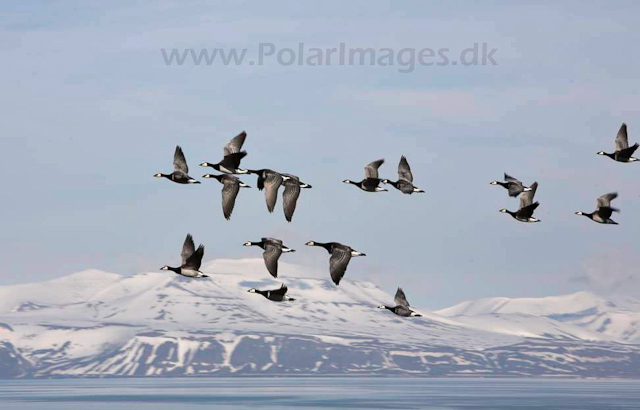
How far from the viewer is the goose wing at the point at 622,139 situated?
74188 mm

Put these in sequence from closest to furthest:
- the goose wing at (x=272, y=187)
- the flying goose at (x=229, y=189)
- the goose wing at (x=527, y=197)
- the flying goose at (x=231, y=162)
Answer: the goose wing at (x=272, y=187), the flying goose at (x=229, y=189), the flying goose at (x=231, y=162), the goose wing at (x=527, y=197)

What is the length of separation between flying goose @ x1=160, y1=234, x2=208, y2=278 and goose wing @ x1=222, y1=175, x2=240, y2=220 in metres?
3.04

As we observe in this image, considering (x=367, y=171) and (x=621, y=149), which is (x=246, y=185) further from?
(x=621, y=149)

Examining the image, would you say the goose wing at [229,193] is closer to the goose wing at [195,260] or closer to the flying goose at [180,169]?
the goose wing at [195,260]

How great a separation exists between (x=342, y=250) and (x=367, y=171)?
46.8 feet

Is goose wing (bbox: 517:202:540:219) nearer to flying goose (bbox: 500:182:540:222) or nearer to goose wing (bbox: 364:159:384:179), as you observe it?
flying goose (bbox: 500:182:540:222)

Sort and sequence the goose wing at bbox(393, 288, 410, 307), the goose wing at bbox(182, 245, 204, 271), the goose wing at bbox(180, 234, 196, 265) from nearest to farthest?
1. the goose wing at bbox(182, 245, 204, 271)
2. the goose wing at bbox(180, 234, 196, 265)
3. the goose wing at bbox(393, 288, 410, 307)

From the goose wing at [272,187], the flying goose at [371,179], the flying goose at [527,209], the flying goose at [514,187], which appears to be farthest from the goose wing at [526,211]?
the goose wing at [272,187]

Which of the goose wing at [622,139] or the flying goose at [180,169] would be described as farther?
the flying goose at [180,169]

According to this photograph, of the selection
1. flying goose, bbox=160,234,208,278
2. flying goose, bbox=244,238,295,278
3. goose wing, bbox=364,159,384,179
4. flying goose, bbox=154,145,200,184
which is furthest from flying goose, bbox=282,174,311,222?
goose wing, bbox=364,159,384,179

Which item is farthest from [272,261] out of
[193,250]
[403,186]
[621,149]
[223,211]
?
[621,149]

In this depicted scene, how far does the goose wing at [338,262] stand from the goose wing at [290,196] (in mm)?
3855

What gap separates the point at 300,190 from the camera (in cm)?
6869

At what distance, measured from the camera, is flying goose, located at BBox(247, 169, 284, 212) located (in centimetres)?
6700
